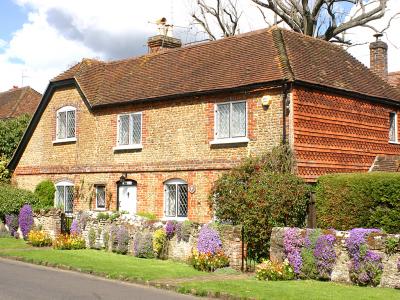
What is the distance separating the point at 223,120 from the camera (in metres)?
21.3

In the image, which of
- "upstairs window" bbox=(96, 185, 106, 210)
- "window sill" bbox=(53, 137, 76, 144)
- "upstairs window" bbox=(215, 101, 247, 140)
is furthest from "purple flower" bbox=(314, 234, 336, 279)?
"window sill" bbox=(53, 137, 76, 144)

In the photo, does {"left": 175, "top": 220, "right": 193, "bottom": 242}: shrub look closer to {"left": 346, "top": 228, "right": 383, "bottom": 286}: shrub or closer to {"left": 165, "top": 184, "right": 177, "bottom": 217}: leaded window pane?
{"left": 165, "top": 184, "right": 177, "bottom": 217}: leaded window pane

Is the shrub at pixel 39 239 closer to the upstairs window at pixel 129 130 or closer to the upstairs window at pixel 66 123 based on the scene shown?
the upstairs window at pixel 129 130

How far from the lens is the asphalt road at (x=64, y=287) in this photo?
12.0 meters

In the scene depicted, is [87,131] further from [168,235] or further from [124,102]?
[168,235]

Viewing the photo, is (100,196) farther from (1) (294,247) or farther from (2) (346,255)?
(2) (346,255)

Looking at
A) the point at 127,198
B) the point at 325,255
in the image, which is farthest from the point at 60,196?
the point at 325,255

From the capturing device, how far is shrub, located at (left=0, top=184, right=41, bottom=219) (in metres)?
24.8

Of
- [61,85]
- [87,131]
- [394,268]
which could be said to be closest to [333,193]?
[394,268]

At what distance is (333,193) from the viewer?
56.1ft

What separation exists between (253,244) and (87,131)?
1215cm

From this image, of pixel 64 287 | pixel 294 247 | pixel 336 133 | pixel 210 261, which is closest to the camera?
pixel 64 287

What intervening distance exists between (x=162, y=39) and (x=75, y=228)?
457 inches

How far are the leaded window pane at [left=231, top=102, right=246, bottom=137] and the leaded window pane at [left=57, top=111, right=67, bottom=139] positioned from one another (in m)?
10.4
